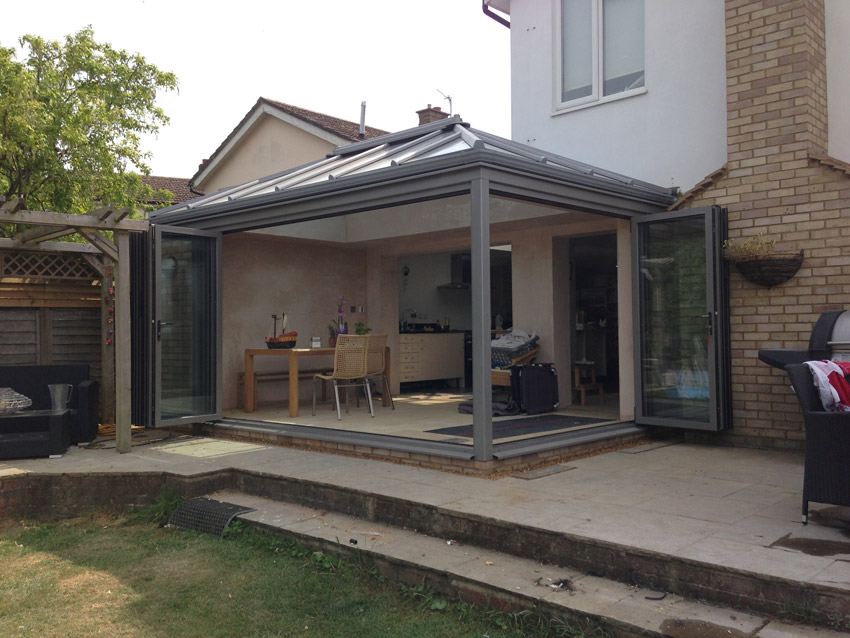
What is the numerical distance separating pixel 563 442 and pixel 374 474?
154 centimetres

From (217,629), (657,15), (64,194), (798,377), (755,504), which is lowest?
(217,629)

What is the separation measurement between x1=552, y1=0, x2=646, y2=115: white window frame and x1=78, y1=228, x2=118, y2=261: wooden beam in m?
4.92

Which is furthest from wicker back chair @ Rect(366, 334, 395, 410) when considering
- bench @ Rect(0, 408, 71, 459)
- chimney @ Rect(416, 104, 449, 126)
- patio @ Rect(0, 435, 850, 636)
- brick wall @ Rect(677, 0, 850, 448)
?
chimney @ Rect(416, 104, 449, 126)

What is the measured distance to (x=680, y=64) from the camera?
695 cm

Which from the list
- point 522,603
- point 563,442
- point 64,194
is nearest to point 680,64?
point 563,442

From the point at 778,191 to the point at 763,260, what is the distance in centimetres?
62

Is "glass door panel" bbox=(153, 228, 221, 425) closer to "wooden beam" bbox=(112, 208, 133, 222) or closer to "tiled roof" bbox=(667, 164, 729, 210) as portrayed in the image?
"wooden beam" bbox=(112, 208, 133, 222)

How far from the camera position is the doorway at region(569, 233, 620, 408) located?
30.8ft

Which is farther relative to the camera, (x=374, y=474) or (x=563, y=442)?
(x=563, y=442)

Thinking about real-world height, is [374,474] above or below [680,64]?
below

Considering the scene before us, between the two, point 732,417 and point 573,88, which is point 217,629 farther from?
point 573,88

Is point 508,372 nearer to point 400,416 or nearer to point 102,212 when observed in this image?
point 400,416

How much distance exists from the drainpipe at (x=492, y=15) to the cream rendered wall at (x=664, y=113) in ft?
2.88

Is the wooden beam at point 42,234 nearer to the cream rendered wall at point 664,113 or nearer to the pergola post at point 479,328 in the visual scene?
the pergola post at point 479,328
